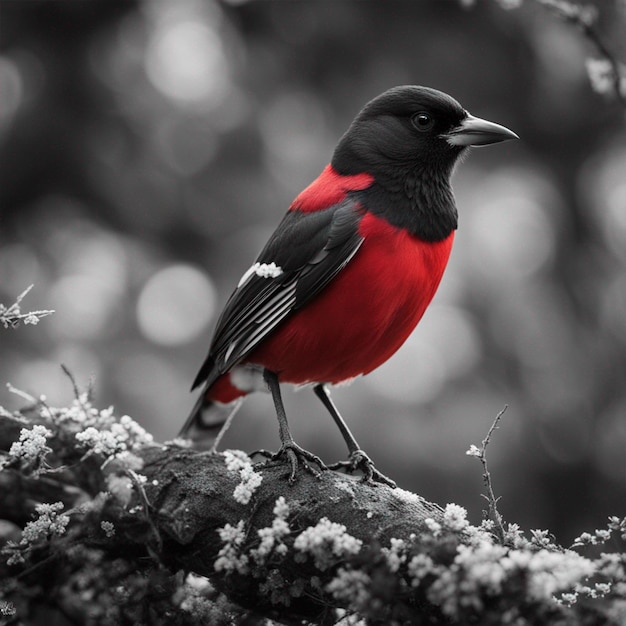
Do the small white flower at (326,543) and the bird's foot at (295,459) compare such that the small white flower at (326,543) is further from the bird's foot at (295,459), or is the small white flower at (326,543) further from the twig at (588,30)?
the twig at (588,30)

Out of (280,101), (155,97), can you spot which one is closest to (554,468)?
(280,101)

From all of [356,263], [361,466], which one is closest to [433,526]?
[361,466]

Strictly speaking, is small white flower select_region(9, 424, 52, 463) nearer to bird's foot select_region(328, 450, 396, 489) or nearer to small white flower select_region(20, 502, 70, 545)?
small white flower select_region(20, 502, 70, 545)

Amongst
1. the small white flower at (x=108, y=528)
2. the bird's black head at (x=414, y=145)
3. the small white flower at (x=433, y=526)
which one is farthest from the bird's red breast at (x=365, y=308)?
the small white flower at (x=108, y=528)

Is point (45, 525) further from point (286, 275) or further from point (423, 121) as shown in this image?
point (423, 121)

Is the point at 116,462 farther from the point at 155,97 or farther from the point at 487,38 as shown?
the point at 487,38

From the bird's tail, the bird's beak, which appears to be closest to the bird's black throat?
the bird's beak
